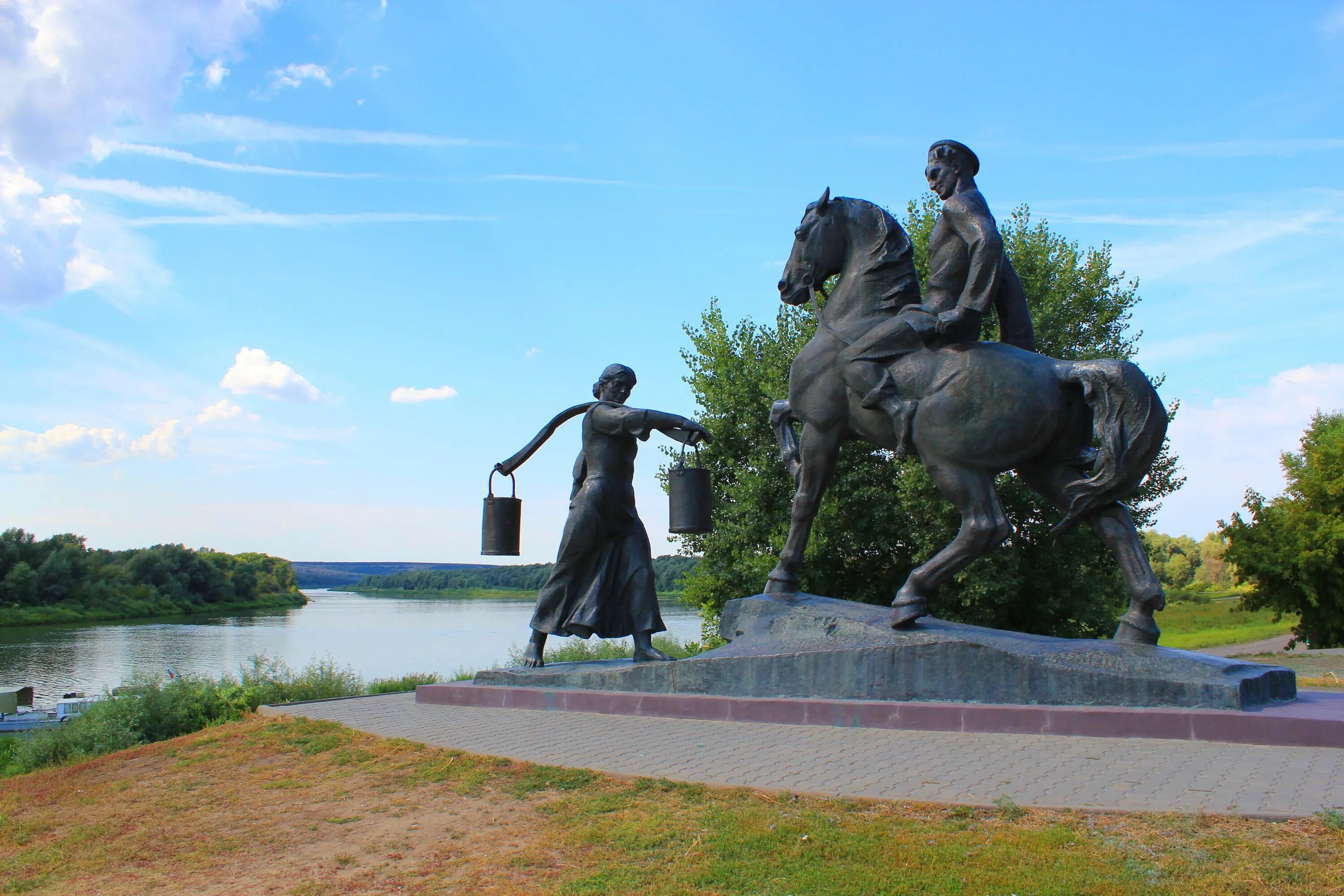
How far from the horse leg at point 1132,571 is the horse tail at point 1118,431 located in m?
0.10

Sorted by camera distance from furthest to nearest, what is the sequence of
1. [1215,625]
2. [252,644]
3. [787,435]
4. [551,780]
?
[1215,625] → [252,644] → [787,435] → [551,780]

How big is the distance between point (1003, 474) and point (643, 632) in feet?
33.2

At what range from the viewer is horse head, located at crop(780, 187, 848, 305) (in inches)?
266

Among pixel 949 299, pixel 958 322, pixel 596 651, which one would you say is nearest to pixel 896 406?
pixel 958 322

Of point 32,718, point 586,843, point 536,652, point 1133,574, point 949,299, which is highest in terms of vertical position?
point 949,299

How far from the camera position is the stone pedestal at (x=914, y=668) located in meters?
5.38

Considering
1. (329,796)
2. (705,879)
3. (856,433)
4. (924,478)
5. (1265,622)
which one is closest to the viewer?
(705,879)

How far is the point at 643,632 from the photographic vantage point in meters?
7.25

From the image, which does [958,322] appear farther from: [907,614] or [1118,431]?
[907,614]

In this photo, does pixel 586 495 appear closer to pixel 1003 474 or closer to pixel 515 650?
pixel 515 650

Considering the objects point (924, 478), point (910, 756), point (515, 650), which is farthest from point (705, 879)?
point (924, 478)

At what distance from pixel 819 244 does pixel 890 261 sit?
539 millimetres

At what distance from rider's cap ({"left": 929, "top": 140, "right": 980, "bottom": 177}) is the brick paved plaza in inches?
150

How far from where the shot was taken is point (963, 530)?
6043mm
